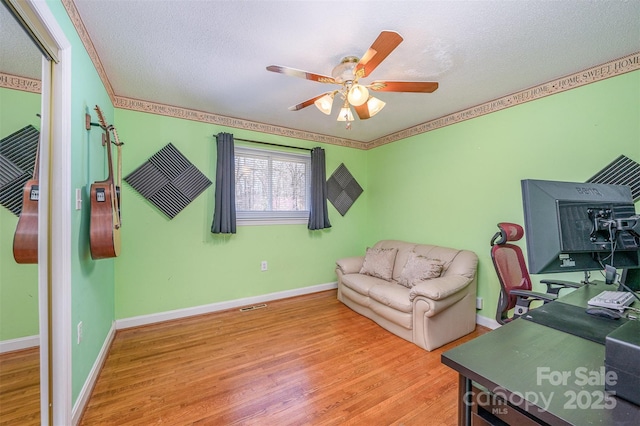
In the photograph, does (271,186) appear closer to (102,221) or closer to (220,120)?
(220,120)

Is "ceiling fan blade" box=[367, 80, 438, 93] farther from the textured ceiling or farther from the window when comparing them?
the window

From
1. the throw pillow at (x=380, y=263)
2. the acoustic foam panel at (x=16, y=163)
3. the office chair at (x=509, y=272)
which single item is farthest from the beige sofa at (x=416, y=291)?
the acoustic foam panel at (x=16, y=163)

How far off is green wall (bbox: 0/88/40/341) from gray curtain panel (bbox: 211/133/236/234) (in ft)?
6.27

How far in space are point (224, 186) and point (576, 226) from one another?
3074mm

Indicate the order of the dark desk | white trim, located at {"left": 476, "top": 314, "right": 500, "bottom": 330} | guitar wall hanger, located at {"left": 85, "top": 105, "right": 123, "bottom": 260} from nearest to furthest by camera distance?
the dark desk, guitar wall hanger, located at {"left": 85, "top": 105, "right": 123, "bottom": 260}, white trim, located at {"left": 476, "top": 314, "right": 500, "bottom": 330}

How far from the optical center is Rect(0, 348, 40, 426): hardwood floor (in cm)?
102

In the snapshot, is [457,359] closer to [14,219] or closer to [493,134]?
[14,219]

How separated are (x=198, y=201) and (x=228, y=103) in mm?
1213

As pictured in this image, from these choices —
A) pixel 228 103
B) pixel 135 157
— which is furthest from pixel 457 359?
pixel 135 157

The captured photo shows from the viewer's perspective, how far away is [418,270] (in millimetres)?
2850

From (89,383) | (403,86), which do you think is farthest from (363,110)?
(89,383)

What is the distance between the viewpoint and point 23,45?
1.11 m

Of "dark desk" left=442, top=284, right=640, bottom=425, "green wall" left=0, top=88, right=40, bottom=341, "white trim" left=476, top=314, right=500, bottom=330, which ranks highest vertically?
"green wall" left=0, top=88, right=40, bottom=341

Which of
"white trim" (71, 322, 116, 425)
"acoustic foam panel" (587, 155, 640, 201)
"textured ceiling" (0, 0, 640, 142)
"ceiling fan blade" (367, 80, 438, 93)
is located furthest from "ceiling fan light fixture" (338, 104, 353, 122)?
"white trim" (71, 322, 116, 425)
